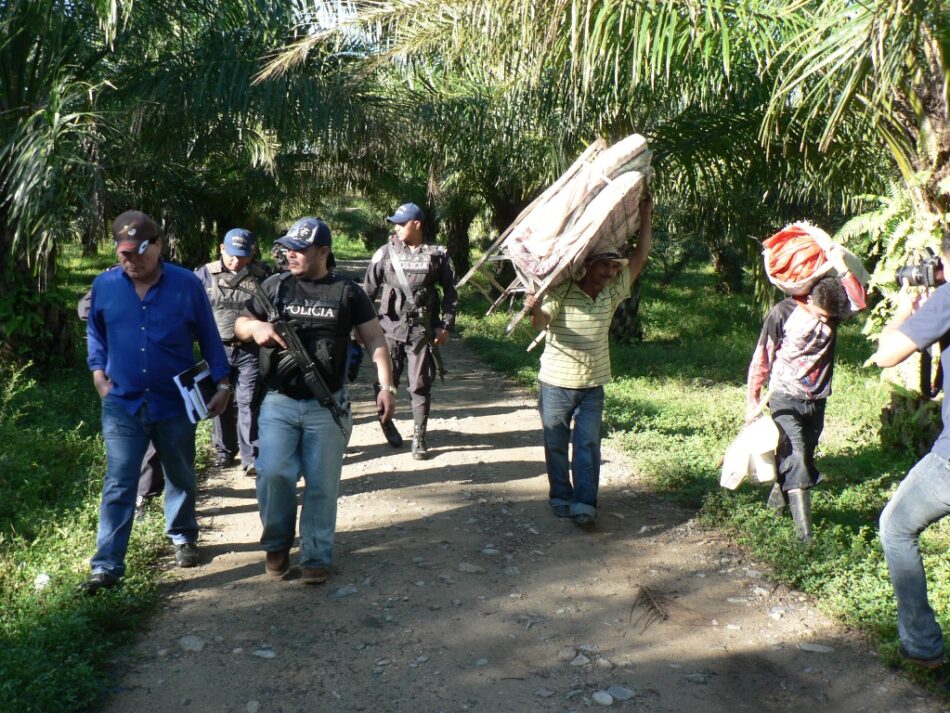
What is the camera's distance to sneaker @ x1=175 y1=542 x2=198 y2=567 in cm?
493

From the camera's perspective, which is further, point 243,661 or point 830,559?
point 830,559

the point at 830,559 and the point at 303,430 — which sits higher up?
the point at 303,430

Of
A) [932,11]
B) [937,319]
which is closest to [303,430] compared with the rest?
[937,319]

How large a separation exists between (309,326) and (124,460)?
3.69 feet

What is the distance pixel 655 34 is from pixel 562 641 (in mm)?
4206

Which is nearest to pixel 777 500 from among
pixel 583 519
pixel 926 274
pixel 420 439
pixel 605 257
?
pixel 583 519

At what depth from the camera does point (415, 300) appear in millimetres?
7035

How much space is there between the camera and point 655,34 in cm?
630

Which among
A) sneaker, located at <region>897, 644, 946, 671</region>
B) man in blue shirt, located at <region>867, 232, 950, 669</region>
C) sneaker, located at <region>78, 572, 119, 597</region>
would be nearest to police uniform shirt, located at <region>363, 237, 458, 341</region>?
sneaker, located at <region>78, 572, 119, 597</region>

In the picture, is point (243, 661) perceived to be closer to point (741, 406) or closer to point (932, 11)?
point (932, 11)

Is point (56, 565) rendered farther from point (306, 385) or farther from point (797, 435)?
point (797, 435)

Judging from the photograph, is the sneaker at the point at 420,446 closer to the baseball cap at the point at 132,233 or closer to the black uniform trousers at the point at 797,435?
the black uniform trousers at the point at 797,435

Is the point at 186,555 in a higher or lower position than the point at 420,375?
lower

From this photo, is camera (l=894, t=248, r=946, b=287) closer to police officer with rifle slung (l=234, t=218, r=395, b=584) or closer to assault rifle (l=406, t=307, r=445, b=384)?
police officer with rifle slung (l=234, t=218, r=395, b=584)
